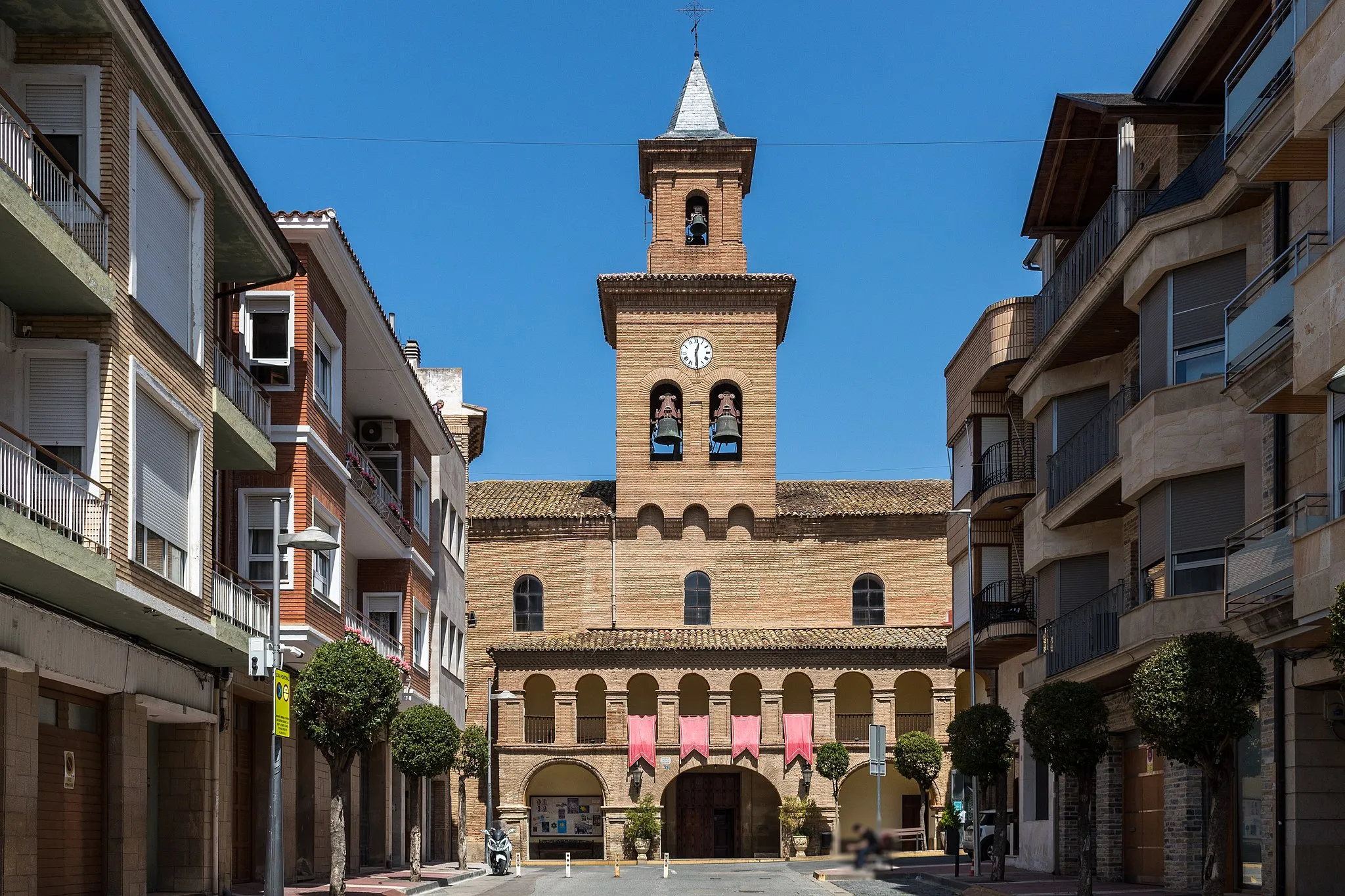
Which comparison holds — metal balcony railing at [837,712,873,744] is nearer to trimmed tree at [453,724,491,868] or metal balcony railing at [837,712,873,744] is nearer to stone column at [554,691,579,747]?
stone column at [554,691,579,747]

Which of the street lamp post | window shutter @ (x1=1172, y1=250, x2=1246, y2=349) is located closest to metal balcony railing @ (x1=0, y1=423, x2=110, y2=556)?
the street lamp post

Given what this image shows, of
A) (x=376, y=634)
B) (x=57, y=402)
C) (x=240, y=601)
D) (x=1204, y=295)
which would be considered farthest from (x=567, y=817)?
(x=57, y=402)

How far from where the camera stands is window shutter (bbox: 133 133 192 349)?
20.8 m

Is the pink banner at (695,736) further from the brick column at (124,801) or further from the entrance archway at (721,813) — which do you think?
the brick column at (124,801)

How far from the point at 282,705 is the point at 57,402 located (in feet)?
15.6

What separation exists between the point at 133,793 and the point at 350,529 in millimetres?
12436

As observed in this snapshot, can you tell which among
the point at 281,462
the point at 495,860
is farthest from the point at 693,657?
the point at 281,462

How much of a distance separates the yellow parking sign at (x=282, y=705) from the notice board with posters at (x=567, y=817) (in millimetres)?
40643

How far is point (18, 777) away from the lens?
61.5 ft

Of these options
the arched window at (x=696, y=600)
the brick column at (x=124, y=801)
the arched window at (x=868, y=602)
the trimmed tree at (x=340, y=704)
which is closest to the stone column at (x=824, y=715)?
the arched window at (x=868, y=602)

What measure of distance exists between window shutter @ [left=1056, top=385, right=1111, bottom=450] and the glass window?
7.33 m

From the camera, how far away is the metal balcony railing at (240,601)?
23906 mm

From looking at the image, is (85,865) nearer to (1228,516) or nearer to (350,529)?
(350,529)

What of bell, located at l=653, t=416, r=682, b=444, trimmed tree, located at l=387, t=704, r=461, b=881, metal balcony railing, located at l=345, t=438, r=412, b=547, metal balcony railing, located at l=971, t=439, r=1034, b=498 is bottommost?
trimmed tree, located at l=387, t=704, r=461, b=881
